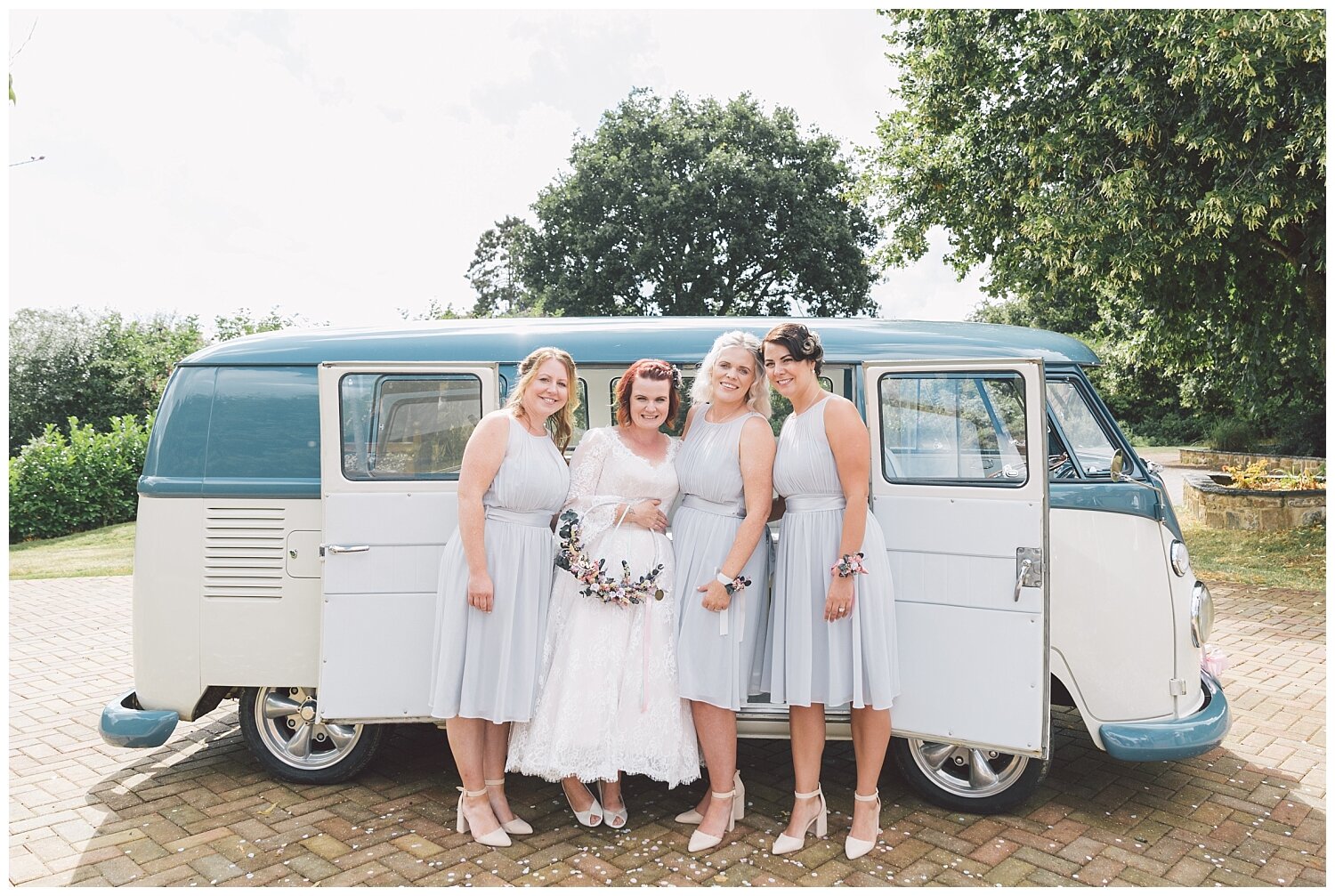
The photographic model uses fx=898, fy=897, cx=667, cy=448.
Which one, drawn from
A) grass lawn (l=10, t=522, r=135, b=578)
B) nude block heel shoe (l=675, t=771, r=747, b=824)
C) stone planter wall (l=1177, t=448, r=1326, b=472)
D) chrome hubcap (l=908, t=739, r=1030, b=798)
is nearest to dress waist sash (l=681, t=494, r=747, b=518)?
nude block heel shoe (l=675, t=771, r=747, b=824)

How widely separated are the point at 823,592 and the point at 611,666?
0.97 metres

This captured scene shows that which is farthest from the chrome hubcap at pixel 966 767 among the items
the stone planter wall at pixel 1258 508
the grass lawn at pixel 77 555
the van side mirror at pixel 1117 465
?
the grass lawn at pixel 77 555

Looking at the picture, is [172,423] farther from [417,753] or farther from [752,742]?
[752,742]

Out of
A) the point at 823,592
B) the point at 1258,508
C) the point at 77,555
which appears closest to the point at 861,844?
the point at 823,592

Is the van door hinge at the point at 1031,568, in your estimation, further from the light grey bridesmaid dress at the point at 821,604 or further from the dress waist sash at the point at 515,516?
the dress waist sash at the point at 515,516

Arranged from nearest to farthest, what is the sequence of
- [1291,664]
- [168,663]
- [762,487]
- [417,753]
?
[762,487] → [168,663] → [417,753] → [1291,664]

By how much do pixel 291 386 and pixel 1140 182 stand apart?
926 centimetres

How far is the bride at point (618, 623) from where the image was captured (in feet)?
12.7

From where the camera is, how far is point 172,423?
443cm

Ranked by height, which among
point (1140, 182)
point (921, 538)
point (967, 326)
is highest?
point (1140, 182)

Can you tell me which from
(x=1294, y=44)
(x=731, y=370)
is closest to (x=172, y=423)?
(x=731, y=370)

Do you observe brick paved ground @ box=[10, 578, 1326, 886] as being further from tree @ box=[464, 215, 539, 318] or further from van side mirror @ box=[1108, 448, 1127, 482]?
tree @ box=[464, 215, 539, 318]

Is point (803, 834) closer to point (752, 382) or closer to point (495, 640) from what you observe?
point (495, 640)

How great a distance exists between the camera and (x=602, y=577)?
12.7 ft
